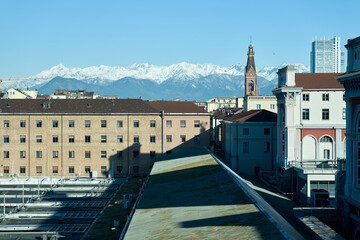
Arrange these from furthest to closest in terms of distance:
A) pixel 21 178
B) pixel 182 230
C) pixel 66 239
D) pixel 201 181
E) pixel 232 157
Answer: pixel 21 178, pixel 232 157, pixel 201 181, pixel 66 239, pixel 182 230

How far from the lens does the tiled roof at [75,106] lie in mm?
80000

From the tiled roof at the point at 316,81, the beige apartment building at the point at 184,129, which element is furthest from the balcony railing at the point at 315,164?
the beige apartment building at the point at 184,129

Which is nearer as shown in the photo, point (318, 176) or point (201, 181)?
point (201, 181)

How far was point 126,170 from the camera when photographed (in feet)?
263

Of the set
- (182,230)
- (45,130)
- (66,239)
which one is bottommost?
(66,239)

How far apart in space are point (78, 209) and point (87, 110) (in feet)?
105

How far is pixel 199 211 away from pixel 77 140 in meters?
52.6

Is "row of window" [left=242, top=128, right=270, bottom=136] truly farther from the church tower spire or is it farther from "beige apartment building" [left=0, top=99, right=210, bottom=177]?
the church tower spire

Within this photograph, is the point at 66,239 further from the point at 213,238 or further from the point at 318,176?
the point at 318,176

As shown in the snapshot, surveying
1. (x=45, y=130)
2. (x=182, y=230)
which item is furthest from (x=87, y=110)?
(x=182, y=230)

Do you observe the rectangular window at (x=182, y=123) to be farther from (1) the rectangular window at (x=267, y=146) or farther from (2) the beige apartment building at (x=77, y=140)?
(1) the rectangular window at (x=267, y=146)

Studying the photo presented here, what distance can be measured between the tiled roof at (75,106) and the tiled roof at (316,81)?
29.7m

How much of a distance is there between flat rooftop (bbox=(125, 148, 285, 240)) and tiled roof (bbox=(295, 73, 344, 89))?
19180 millimetres

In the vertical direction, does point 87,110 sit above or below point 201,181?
above
